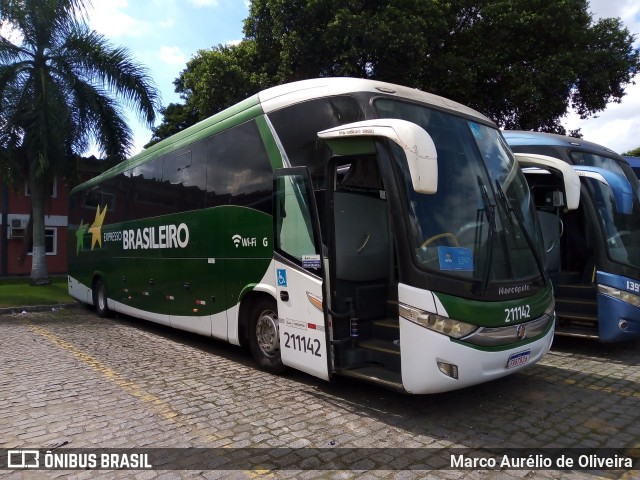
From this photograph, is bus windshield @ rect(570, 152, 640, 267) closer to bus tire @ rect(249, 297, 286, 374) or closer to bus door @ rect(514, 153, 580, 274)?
bus door @ rect(514, 153, 580, 274)

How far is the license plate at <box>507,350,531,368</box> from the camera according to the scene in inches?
188

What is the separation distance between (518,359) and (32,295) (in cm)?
1530

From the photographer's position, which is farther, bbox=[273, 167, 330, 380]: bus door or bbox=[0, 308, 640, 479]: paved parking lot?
bbox=[273, 167, 330, 380]: bus door

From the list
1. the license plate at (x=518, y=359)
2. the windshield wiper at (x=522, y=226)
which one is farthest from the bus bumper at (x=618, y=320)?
the license plate at (x=518, y=359)

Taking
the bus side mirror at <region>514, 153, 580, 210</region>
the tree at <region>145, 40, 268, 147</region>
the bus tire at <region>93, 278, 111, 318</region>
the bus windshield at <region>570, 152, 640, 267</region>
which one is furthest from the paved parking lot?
the tree at <region>145, 40, 268, 147</region>

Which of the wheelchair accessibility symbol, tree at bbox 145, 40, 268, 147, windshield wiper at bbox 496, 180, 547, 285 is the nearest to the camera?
windshield wiper at bbox 496, 180, 547, 285

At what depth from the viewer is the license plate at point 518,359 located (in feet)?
15.7

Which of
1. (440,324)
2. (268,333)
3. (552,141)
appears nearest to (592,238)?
(552,141)

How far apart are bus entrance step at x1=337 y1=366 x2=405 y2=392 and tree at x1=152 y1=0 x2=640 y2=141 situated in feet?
34.5

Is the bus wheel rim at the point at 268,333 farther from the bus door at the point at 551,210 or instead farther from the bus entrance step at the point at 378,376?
the bus door at the point at 551,210

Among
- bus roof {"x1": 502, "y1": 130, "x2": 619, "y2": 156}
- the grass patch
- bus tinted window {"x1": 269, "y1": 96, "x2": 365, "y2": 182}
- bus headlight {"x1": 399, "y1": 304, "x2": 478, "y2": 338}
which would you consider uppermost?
bus roof {"x1": 502, "y1": 130, "x2": 619, "y2": 156}

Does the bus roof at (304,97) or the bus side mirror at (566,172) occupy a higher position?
the bus roof at (304,97)

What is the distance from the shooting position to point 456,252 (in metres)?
4.61

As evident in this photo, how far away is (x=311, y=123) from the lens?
558 cm
